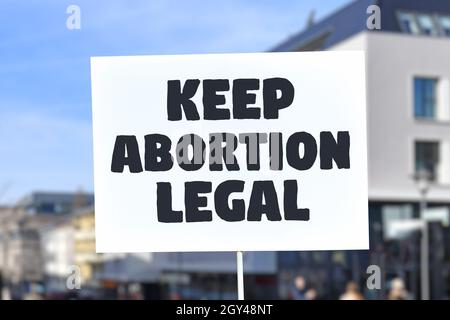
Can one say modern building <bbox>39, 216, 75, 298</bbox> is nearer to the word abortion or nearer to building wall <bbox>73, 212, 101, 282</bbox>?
building wall <bbox>73, 212, 101, 282</bbox>

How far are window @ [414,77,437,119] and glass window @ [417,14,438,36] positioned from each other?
85.8 inches

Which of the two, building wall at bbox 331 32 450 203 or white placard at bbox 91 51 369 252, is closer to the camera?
white placard at bbox 91 51 369 252

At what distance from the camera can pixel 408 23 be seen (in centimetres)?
3716

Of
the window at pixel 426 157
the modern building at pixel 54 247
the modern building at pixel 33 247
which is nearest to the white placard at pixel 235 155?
the window at pixel 426 157

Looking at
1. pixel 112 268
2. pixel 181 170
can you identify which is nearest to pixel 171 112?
pixel 181 170

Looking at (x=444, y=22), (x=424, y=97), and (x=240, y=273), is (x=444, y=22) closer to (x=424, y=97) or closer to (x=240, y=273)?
(x=424, y=97)

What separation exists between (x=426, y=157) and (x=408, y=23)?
6.20 meters

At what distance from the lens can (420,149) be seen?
129ft

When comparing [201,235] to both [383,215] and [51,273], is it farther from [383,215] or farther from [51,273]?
[51,273]

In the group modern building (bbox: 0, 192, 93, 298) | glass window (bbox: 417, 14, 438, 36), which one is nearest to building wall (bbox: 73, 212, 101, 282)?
glass window (bbox: 417, 14, 438, 36)

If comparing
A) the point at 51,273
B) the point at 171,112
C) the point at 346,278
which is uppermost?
the point at 171,112

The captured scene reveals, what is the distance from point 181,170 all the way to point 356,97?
→ 2.34 feet

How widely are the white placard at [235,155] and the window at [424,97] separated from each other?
36646 mm

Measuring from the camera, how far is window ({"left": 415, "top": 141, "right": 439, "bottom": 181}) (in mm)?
38969
